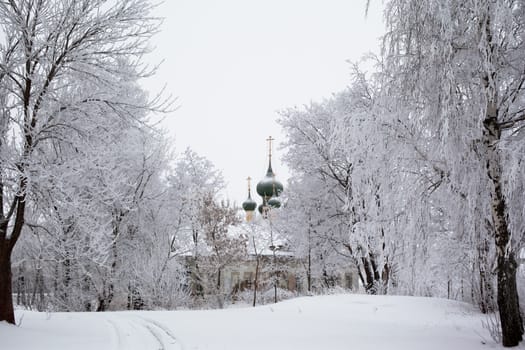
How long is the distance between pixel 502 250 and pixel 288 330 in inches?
144

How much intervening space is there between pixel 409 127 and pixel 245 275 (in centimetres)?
2875

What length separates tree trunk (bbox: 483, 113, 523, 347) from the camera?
6109mm

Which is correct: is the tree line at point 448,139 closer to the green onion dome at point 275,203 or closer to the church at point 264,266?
the church at point 264,266

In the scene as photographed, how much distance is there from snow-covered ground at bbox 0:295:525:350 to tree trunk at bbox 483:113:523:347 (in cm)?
36

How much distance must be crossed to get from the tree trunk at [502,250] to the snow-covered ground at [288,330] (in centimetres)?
36

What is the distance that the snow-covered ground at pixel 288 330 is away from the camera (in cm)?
652

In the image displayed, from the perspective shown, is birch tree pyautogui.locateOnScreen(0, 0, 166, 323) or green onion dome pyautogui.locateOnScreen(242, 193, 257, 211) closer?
birch tree pyautogui.locateOnScreen(0, 0, 166, 323)

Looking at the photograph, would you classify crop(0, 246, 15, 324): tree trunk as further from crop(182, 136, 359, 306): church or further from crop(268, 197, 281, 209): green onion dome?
crop(268, 197, 281, 209): green onion dome

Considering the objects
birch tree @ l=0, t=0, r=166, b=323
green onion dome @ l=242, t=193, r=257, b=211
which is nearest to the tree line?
birch tree @ l=0, t=0, r=166, b=323

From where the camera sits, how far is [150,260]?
1705cm

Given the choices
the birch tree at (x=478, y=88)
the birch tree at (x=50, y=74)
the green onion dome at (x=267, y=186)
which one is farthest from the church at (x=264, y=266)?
the birch tree at (x=478, y=88)

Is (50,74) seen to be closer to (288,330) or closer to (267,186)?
(288,330)

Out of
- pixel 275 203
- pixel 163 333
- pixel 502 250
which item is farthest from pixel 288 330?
pixel 275 203

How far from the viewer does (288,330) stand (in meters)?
7.82
